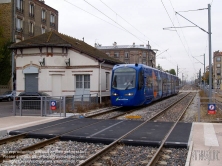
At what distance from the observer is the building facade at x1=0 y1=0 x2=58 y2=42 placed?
43906 millimetres

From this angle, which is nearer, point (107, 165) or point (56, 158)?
point (107, 165)

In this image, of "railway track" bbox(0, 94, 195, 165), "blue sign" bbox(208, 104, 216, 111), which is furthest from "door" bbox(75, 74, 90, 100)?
"railway track" bbox(0, 94, 195, 165)

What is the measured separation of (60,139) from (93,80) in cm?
1555

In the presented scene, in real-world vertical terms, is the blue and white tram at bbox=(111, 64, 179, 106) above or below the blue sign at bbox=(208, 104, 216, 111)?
above

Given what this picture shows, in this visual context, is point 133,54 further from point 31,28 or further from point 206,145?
point 206,145

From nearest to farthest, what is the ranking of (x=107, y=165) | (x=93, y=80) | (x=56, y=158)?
(x=107, y=165), (x=56, y=158), (x=93, y=80)

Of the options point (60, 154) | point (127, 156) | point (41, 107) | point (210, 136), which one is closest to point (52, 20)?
point (41, 107)

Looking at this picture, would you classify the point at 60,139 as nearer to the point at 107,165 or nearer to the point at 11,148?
the point at 11,148

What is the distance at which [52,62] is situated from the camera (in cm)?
2622

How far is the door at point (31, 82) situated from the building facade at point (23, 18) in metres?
18.4

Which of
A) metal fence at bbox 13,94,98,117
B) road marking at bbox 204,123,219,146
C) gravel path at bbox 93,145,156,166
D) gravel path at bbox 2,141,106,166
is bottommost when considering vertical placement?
gravel path at bbox 93,145,156,166

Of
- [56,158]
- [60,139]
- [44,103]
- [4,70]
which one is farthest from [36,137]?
[4,70]

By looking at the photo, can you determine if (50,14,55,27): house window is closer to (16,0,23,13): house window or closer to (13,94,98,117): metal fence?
(16,0,23,13): house window

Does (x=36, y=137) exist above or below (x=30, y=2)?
below
